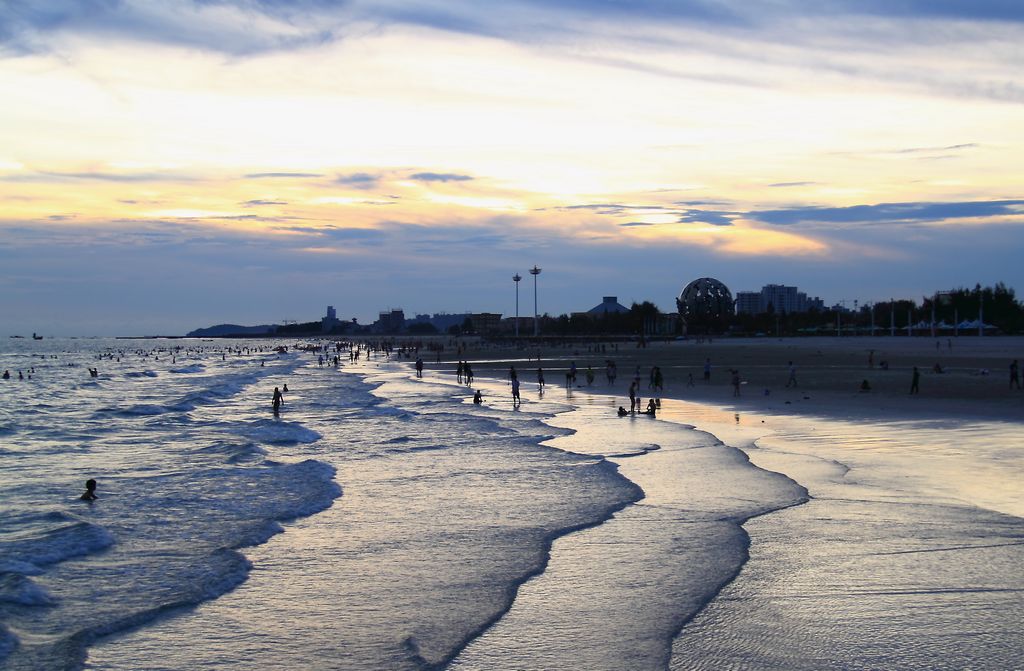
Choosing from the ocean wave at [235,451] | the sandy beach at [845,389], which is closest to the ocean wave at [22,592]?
the ocean wave at [235,451]

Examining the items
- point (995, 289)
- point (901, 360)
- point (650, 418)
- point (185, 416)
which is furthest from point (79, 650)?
point (995, 289)

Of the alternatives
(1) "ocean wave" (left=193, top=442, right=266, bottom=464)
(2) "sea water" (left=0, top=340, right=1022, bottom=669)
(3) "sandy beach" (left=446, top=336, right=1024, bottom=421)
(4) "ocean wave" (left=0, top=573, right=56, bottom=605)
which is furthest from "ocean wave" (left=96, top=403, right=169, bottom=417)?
(4) "ocean wave" (left=0, top=573, right=56, bottom=605)

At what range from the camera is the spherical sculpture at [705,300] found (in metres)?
177

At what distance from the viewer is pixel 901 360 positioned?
193 feet

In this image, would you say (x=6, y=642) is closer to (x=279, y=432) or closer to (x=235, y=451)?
(x=235, y=451)

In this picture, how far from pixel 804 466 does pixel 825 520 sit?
502 centimetres

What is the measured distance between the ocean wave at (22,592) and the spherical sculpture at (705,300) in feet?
560

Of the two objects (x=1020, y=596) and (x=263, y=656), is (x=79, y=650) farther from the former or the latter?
(x=1020, y=596)

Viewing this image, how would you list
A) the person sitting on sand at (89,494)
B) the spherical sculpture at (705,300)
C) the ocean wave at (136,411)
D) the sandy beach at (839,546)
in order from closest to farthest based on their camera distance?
the sandy beach at (839,546)
the person sitting on sand at (89,494)
the ocean wave at (136,411)
the spherical sculpture at (705,300)

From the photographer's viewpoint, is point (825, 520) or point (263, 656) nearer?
point (263, 656)

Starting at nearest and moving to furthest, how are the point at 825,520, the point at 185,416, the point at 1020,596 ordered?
the point at 1020,596
the point at 825,520
the point at 185,416

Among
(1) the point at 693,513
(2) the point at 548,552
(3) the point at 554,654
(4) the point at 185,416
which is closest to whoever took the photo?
(3) the point at 554,654

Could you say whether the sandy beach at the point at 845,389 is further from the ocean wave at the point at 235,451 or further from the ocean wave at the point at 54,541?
the ocean wave at the point at 54,541

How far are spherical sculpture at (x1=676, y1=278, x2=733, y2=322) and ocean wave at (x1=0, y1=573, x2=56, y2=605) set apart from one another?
171m
